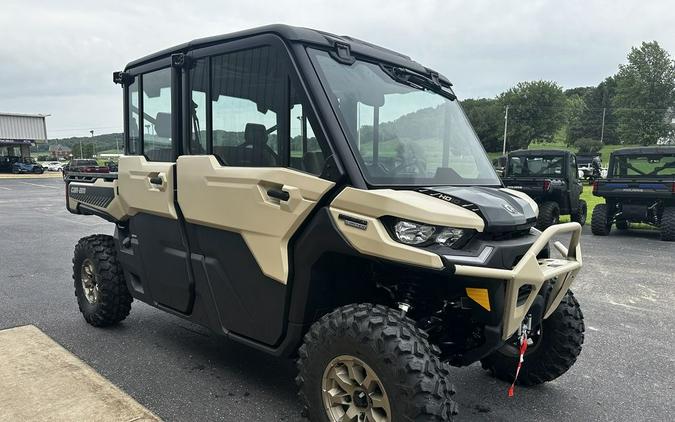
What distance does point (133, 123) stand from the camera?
13.9 feet

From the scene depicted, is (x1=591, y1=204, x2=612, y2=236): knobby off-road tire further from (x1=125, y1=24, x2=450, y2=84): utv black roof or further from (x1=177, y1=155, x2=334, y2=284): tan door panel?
(x1=177, y1=155, x2=334, y2=284): tan door panel

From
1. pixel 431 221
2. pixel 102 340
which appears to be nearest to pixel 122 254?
pixel 102 340

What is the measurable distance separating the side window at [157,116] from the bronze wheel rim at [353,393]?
1.98m

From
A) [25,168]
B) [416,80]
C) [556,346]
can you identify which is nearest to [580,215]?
[556,346]

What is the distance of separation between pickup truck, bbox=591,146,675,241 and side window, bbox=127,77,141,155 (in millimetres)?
10561

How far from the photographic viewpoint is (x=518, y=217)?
2715 mm

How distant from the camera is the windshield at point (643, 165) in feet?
39.4

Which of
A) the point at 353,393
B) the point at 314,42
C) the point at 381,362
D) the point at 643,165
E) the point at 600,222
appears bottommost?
the point at 600,222

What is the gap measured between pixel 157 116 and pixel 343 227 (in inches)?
81.1

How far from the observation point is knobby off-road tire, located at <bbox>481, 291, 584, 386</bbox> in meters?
3.46

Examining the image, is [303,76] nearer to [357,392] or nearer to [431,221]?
[431,221]

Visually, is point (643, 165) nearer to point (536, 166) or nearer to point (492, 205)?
point (536, 166)

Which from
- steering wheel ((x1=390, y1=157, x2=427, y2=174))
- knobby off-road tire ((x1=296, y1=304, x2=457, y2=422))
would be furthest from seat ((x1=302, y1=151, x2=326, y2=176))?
knobby off-road tire ((x1=296, y1=304, x2=457, y2=422))

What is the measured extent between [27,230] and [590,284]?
11.2m
